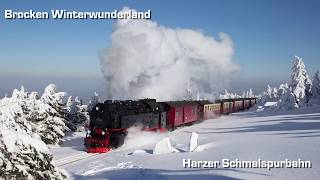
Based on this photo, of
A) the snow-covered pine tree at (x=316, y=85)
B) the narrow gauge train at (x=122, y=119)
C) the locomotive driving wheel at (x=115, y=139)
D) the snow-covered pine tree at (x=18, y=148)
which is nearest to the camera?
the snow-covered pine tree at (x=18, y=148)

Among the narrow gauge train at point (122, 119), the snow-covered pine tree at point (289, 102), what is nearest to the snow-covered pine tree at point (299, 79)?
the snow-covered pine tree at point (289, 102)

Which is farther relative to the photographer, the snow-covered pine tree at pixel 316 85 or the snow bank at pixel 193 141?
the snow-covered pine tree at pixel 316 85

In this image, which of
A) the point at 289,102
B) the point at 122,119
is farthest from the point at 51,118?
the point at 289,102

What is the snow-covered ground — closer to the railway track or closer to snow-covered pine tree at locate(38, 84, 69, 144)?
the railway track

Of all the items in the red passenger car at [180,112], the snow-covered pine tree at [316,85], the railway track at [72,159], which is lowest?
the railway track at [72,159]

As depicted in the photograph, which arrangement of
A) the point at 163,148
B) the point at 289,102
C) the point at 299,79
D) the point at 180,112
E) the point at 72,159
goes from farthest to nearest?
the point at 299,79
the point at 289,102
the point at 180,112
the point at 72,159
the point at 163,148

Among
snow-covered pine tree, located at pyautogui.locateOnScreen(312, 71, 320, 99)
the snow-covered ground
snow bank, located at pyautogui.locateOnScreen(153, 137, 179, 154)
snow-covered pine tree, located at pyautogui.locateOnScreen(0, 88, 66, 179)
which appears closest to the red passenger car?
the snow-covered ground

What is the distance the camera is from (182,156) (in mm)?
20875

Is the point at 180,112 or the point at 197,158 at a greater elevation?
the point at 180,112

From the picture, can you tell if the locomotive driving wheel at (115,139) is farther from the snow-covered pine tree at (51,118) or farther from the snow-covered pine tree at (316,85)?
the snow-covered pine tree at (316,85)

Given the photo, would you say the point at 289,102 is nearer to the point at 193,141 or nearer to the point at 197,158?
the point at 193,141

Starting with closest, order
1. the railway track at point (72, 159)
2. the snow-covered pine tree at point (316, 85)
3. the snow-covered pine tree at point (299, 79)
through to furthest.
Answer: the railway track at point (72, 159) < the snow-covered pine tree at point (299, 79) < the snow-covered pine tree at point (316, 85)

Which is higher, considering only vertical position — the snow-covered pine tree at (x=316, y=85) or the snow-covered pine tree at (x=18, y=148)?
the snow-covered pine tree at (x=316, y=85)

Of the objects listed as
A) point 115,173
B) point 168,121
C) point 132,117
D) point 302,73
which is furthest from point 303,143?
point 302,73
